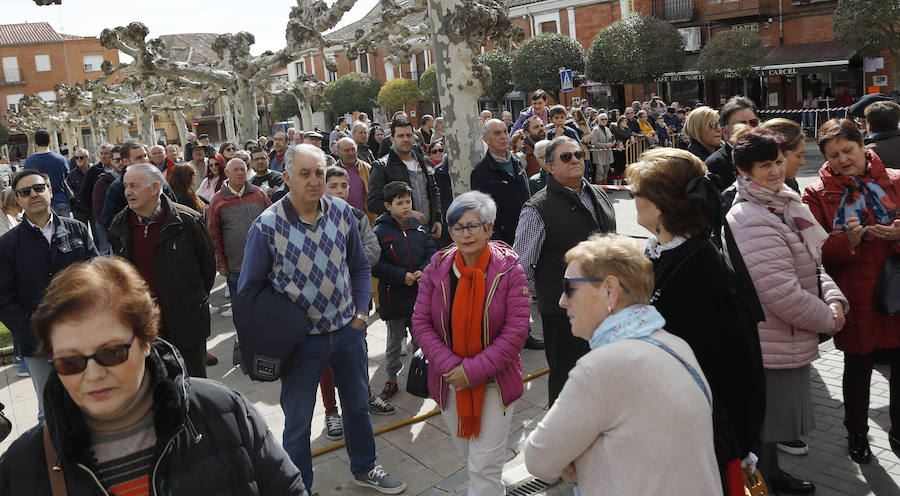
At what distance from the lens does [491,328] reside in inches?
153

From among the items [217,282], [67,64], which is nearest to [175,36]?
[67,64]

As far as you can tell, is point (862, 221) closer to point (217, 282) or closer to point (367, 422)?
point (367, 422)

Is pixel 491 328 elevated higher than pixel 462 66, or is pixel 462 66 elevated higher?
pixel 462 66

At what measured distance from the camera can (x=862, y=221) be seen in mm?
4309

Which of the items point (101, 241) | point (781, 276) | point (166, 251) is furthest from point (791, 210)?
point (101, 241)

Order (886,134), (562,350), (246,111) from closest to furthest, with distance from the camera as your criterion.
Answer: (562,350)
(886,134)
(246,111)

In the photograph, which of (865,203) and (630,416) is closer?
(630,416)

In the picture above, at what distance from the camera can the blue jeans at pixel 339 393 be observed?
412 centimetres

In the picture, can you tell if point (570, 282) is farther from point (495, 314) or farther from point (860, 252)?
point (860, 252)

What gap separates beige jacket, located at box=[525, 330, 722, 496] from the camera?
2.14 meters

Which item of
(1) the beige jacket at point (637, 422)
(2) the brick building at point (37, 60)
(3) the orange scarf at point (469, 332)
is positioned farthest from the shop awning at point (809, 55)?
(2) the brick building at point (37, 60)

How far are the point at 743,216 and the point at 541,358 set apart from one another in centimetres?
303

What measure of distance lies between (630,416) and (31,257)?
4.28 meters

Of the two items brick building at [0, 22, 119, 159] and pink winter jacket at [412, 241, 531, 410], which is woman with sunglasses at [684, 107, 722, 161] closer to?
pink winter jacket at [412, 241, 531, 410]
